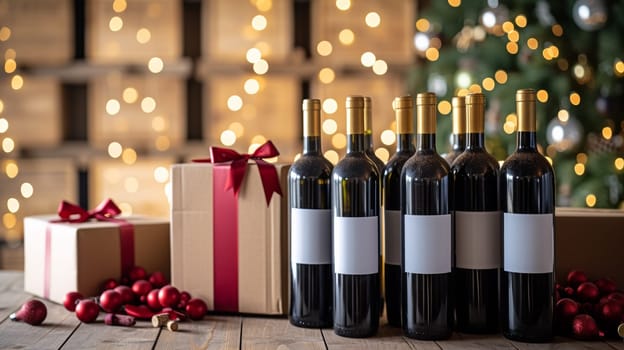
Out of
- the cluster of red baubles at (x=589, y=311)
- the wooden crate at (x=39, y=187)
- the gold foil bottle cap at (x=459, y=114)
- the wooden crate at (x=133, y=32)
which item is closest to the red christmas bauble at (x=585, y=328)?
the cluster of red baubles at (x=589, y=311)

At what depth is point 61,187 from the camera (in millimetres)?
3123

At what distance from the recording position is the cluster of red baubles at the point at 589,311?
96cm

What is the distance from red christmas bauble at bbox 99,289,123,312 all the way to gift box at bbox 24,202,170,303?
14cm

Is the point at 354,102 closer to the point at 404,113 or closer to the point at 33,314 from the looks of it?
the point at 404,113

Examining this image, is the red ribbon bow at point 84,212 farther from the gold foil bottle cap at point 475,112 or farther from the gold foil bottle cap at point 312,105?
the gold foil bottle cap at point 475,112

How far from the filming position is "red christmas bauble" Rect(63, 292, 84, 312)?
1166 millimetres

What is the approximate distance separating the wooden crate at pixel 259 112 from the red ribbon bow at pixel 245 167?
1.91 meters

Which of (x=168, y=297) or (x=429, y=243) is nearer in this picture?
(x=429, y=243)

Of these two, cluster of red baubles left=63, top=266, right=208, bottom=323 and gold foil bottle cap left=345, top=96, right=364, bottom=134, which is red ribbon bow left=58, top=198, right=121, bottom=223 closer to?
cluster of red baubles left=63, top=266, right=208, bottom=323

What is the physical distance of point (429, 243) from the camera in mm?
947

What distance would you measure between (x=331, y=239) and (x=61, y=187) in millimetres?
2408

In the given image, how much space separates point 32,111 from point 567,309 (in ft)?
8.85

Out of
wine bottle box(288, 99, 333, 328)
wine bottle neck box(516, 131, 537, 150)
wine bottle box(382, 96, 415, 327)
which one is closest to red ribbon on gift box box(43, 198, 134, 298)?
wine bottle box(288, 99, 333, 328)

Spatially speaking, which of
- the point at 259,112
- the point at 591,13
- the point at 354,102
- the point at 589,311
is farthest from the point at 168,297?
the point at 259,112
